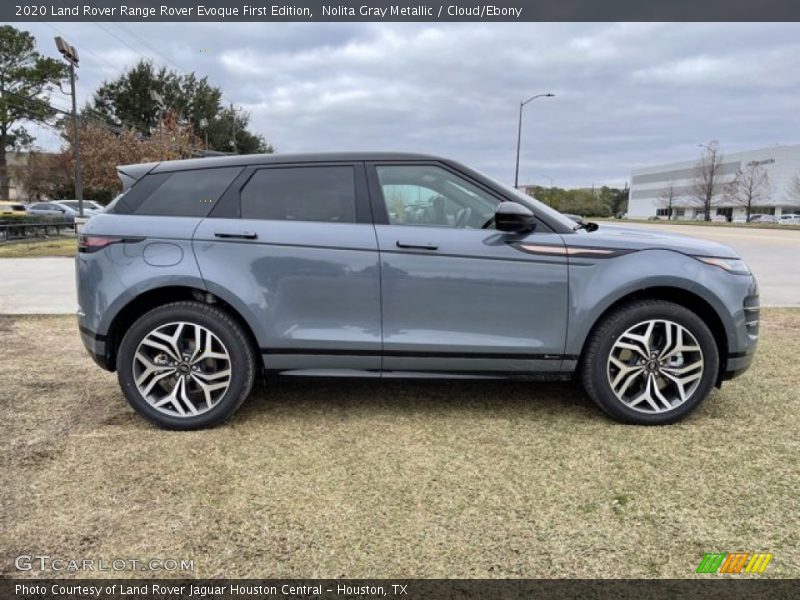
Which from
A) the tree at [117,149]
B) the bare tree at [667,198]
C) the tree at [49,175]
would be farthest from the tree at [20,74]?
the bare tree at [667,198]

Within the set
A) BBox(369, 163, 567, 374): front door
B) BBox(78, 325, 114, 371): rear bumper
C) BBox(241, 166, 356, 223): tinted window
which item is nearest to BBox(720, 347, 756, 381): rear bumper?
BBox(369, 163, 567, 374): front door

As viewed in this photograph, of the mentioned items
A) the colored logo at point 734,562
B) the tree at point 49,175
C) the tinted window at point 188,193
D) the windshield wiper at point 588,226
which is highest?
the tree at point 49,175

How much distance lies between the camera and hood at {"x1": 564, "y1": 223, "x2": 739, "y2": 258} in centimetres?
347

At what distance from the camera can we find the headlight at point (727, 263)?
11.6 ft

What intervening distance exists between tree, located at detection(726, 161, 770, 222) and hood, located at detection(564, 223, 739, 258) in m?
81.8

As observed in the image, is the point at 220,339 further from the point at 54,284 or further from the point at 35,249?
the point at 35,249

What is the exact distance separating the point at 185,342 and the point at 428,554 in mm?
1981

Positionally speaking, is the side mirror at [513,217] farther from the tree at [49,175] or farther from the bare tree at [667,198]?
the bare tree at [667,198]

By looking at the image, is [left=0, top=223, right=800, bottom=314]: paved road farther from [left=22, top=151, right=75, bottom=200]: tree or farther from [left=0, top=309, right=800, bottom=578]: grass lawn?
[left=22, top=151, right=75, bottom=200]: tree

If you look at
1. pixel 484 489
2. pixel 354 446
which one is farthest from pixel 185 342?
pixel 484 489

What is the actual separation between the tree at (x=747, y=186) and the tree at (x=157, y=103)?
211 ft

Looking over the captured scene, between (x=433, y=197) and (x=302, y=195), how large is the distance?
82 centimetres

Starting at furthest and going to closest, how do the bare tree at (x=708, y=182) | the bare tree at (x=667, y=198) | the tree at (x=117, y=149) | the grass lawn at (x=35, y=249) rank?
the bare tree at (x=667, y=198) < the bare tree at (x=708, y=182) < the tree at (x=117, y=149) < the grass lawn at (x=35, y=249)

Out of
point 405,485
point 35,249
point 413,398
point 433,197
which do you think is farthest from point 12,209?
point 405,485
